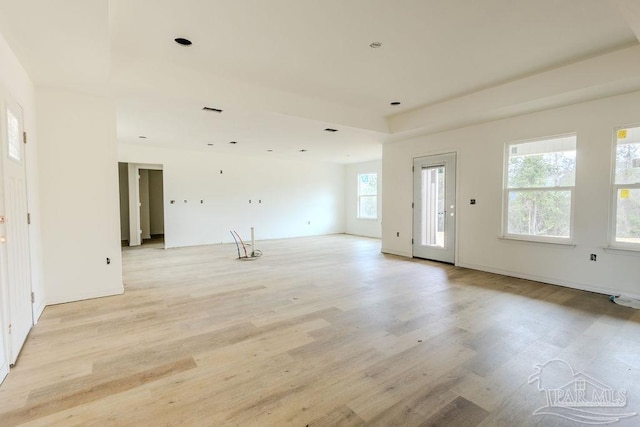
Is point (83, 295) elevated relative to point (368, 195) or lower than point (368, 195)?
lower

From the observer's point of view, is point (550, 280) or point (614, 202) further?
point (550, 280)

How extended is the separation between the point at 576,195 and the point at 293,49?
13.2ft

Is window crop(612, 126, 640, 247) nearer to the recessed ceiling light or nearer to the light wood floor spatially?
the light wood floor

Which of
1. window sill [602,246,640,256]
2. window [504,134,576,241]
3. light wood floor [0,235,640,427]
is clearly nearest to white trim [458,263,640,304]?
light wood floor [0,235,640,427]

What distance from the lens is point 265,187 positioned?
29.9ft

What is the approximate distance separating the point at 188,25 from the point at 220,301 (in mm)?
2852

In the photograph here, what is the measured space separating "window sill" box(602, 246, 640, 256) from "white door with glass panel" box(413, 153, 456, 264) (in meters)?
2.10

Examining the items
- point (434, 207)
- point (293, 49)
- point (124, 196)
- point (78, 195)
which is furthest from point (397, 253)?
point (124, 196)

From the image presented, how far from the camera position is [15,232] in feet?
8.25

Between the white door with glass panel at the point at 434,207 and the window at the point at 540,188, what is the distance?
3.09 feet

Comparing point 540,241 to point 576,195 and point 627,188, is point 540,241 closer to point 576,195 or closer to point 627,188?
point 576,195

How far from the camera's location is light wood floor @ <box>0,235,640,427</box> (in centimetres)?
175

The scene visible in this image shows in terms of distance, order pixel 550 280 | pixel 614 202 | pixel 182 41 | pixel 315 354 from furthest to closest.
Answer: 1. pixel 550 280
2. pixel 614 202
3. pixel 182 41
4. pixel 315 354

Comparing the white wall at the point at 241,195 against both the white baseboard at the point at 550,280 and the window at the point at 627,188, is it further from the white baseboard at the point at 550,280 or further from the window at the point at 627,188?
the window at the point at 627,188
